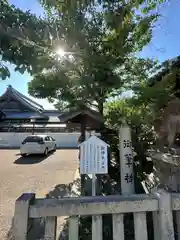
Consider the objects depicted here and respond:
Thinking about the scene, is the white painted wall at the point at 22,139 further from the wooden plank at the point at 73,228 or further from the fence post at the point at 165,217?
the fence post at the point at 165,217

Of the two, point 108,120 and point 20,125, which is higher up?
point 20,125

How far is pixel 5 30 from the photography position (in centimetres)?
268

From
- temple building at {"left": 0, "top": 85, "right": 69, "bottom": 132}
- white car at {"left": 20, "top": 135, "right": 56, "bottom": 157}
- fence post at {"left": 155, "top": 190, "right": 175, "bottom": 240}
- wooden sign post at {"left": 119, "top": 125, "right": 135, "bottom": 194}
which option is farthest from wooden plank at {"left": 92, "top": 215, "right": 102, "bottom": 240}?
temple building at {"left": 0, "top": 85, "right": 69, "bottom": 132}

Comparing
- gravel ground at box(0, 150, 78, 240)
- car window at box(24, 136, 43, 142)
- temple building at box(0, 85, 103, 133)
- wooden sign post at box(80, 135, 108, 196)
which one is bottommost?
gravel ground at box(0, 150, 78, 240)

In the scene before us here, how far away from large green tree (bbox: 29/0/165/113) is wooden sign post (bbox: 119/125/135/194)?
118 centimetres

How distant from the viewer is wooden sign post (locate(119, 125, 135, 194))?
3441 mm

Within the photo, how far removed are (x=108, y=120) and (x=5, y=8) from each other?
9.46 feet

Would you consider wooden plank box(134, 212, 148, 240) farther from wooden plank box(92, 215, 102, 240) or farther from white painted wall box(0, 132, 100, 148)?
white painted wall box(0, 132, 100, 148)

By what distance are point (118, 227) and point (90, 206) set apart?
1.24 feet

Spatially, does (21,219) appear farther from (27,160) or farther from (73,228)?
(27,160)

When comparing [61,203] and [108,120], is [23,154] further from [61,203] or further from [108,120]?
[61,203]

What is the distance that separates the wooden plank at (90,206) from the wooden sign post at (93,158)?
993mm

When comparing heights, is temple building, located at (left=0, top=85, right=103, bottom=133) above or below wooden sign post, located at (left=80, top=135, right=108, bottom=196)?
above

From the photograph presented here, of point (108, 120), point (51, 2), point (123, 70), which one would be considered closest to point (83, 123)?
point (108, 120)
